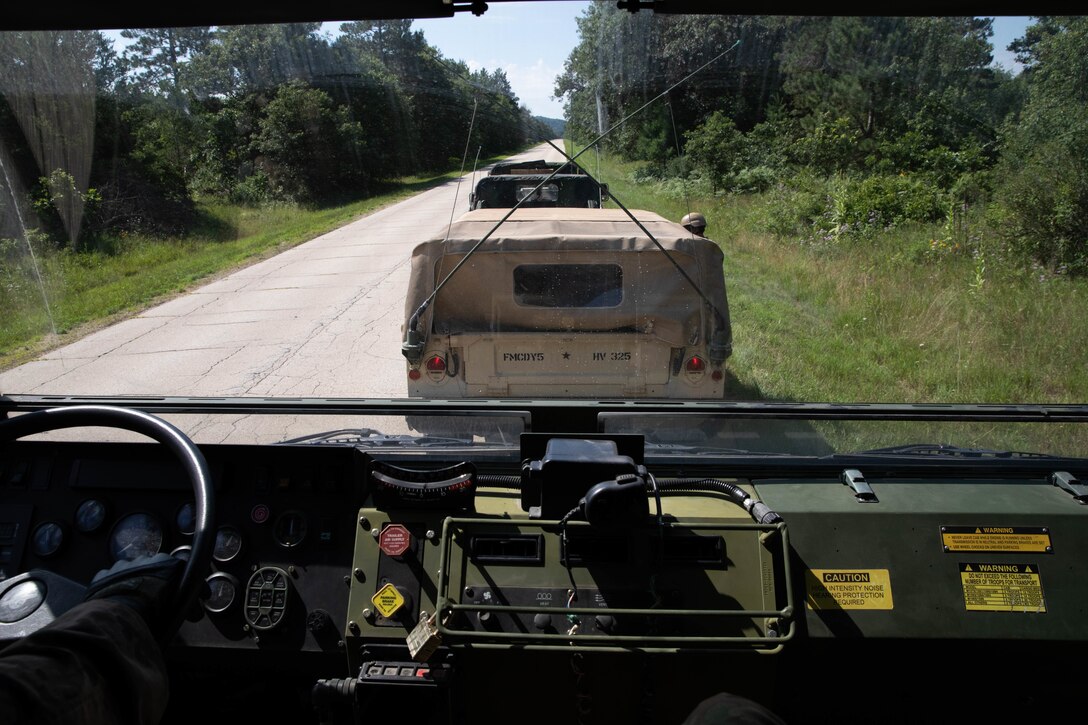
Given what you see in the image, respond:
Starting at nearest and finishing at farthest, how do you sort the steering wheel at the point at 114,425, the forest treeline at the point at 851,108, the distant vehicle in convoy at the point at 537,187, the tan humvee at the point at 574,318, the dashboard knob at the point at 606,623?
1. the steering wheel at the point at 114,425
2. the dashboard knob at the point at 606,623
3. the forest treeline at the point at 851,108
4. the distant vehicle in convoy at the point at 537,187
5. the tan humvee at the point at 574,318

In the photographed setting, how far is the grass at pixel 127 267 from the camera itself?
2.63m

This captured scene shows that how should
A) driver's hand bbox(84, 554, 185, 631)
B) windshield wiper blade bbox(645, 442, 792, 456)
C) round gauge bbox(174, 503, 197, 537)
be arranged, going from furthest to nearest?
windshield wiper blade bbox(645, 442, 792, 456), round gauge bbox(174, 503, 197, 537), driver's hand bbox(84, 554, 185, 631)

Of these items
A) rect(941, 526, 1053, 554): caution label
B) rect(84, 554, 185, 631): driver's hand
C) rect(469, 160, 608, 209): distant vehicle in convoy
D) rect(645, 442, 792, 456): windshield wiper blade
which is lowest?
rect(941, 526, 1053, 554): caution label

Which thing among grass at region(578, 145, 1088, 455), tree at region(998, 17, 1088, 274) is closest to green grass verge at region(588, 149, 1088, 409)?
grass at region(578, 145, 1088, 455)

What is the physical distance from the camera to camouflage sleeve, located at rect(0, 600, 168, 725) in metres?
1.20

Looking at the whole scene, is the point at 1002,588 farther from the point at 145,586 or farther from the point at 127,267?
the point at 127,267

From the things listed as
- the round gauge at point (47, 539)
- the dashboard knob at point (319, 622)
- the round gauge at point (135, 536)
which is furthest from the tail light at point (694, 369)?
the round gauge at point (47, 539)

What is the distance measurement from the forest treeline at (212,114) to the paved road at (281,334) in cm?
25

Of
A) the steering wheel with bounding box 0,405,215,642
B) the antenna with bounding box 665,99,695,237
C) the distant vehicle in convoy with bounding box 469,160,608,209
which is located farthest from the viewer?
the distant vehicle in convoy with bounding box 469,160,608,209

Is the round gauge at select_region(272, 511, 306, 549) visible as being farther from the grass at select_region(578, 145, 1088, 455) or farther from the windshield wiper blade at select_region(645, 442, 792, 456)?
the grass at select_region(578, 145, 1088, 455)

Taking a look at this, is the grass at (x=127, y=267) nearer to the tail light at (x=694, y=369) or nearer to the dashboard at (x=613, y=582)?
the dashboard at (x=613, y=582)

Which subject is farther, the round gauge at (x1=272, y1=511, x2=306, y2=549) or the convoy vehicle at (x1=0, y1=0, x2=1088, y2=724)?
the round gauge at (x1=272, y1=511, x2=306, y2=549)

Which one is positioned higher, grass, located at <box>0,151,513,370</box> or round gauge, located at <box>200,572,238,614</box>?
grass, located at <box>0,151,513,370</box>

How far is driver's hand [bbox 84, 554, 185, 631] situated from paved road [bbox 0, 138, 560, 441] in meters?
1.03
